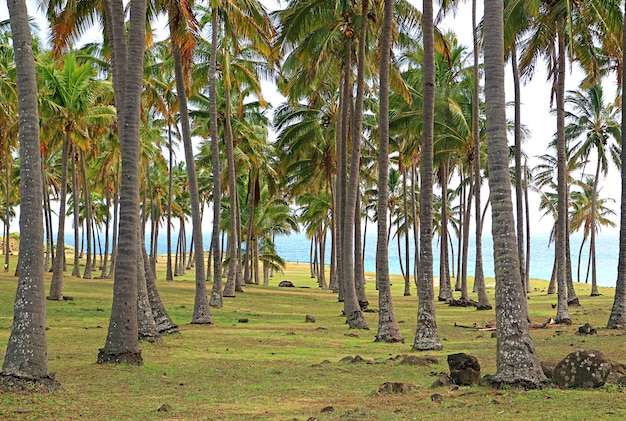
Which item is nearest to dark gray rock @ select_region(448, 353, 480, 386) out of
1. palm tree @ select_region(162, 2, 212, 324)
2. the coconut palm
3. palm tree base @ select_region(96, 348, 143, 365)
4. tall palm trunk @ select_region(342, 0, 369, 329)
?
palm tree base @ select_region(96, 348, 143, 365)

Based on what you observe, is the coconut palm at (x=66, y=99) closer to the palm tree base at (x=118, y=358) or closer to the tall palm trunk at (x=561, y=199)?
the palm tree base at (x=118, y=358)

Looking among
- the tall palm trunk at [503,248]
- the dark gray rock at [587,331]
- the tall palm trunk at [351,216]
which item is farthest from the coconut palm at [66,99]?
the tall palm trunk at [503,248]

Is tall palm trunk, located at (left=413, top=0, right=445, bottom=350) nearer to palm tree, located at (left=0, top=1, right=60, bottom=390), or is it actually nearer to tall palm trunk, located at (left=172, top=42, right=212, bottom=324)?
tall palm trunk, located at (left=172, top=42, right=212, bottom=324)

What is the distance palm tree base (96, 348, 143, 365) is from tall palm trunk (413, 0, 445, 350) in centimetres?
682

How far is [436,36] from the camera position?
21.8m

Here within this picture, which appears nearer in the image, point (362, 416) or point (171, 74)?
point (362, 416)

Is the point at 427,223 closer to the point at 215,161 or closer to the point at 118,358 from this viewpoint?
the point at 118,358

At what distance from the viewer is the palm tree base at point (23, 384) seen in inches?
362

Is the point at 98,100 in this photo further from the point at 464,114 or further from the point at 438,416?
the point at 438,416

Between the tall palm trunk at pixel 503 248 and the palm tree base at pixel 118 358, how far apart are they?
6500 mm

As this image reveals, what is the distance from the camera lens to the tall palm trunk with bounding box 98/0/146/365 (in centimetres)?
1244

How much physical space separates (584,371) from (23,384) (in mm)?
7896

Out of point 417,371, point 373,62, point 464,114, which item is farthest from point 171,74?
point 417,371

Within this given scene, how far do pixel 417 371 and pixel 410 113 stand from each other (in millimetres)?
18838
